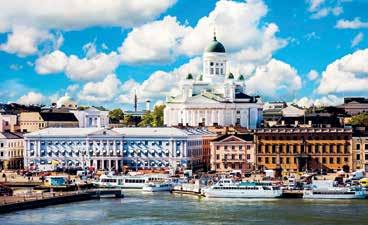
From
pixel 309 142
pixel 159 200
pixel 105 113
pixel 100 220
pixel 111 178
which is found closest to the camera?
pixel 100 220

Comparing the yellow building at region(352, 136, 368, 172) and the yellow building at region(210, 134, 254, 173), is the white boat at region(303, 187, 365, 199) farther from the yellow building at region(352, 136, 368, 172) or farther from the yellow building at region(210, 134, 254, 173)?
the yellow building at region(210, 134, 254, 173)

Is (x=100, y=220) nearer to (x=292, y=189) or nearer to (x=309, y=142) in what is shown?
(x=292, y=189)

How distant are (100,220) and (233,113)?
51.5 m

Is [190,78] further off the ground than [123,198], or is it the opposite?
[190,78]

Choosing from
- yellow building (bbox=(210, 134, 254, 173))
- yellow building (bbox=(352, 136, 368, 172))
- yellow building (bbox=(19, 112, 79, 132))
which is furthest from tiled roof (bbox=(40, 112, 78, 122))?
yellow building (bbox=(352, 136, 368, 172))

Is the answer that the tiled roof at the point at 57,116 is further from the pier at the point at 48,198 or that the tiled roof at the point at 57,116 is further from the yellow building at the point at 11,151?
the pier at the point at 48,198

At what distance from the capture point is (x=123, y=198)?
58656mm

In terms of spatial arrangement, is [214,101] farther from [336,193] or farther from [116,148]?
[336,193]

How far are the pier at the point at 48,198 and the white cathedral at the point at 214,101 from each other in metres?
33.9

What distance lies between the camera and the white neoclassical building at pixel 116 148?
255 feet

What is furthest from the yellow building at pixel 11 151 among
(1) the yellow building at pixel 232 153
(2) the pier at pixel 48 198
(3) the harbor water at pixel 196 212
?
(3) the harbor water at pixel 196 212

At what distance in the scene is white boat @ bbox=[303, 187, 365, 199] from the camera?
5688 centimetres

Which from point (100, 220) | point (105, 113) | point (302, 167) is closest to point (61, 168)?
point (302, 167)

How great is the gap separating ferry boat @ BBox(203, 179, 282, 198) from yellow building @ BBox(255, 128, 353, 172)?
1589 centimetres
